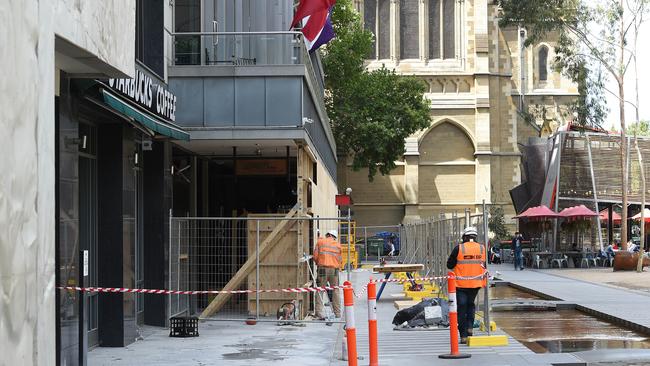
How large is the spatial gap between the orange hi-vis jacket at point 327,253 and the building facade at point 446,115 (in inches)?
2068

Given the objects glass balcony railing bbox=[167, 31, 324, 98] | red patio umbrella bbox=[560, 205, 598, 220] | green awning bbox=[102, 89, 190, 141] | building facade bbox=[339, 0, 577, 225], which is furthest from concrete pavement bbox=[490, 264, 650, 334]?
building facade bbox=[339, 0, 577, 225]

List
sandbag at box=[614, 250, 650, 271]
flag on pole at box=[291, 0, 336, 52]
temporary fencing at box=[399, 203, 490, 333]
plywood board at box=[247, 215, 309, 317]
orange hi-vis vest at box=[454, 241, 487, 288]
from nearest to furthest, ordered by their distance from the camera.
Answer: orange hi-vis vest at box=[454, 241, 487, 288], temporary fencing at box=[399, 203, 490, 333], plywood board at box=[247, 215, 309, 317], flag on pole at box=[291, 0, 336, 52], sandbag at box=[614, 250, 650, 271]

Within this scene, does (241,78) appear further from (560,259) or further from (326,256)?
(560,259)

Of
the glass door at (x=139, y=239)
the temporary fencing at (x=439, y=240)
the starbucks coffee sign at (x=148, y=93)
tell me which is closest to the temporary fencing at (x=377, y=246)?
the temporary fencing at (x=439, y=240)

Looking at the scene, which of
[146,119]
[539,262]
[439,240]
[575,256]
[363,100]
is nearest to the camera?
[146,119]

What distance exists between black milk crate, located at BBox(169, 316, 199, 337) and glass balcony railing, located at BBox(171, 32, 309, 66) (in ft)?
18.1

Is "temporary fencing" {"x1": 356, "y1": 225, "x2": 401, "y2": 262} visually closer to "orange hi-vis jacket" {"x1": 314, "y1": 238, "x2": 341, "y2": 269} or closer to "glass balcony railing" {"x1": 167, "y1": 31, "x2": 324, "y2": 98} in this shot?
"glass balcony railing" {"x1": 167, "y1": 31, "x2": 324, "y2": 98}

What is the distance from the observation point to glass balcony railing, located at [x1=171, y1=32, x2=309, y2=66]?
67.3 ft

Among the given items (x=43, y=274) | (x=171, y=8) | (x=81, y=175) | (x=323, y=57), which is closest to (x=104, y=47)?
(x=43, y=274)

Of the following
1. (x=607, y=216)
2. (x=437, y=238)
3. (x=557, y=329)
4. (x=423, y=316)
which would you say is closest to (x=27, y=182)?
(x=423, y=316)

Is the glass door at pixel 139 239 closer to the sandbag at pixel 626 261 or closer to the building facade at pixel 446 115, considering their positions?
the sandbag at pixel 626 261

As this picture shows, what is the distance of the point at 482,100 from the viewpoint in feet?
242

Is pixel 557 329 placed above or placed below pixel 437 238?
below

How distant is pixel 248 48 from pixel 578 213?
95.3ft
